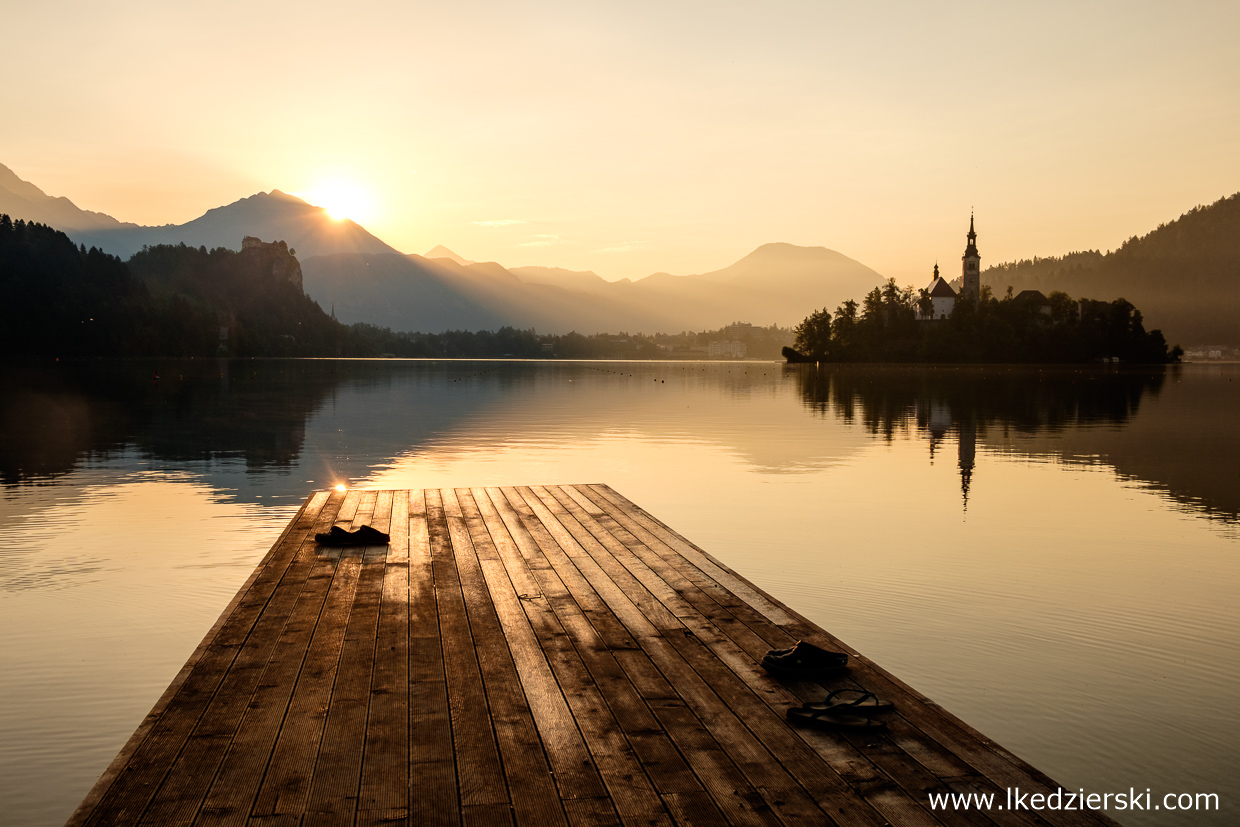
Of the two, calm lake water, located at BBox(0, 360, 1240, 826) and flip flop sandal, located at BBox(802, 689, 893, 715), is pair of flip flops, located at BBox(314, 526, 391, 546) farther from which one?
flip flop sandal, located at BBox(802, 689, 893, 715)

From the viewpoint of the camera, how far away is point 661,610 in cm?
732

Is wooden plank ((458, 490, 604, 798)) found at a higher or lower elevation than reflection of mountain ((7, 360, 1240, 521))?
higher

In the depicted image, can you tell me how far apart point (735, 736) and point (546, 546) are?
531cm

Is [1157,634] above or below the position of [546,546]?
below

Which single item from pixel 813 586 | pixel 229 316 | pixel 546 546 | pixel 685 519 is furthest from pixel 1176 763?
pixel 229 316

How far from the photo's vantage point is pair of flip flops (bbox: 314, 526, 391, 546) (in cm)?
989

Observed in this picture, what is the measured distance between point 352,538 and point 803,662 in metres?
5.89

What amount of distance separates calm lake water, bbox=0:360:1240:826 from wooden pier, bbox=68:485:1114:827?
4.75ft

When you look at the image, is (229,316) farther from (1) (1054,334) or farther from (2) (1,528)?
(2) (1,528)

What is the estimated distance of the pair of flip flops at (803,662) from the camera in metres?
5.74

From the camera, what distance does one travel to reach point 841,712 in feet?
16.7

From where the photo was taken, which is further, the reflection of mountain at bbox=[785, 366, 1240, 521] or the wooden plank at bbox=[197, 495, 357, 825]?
the reflection of mountain at bbox=[785, 366, 1240, 521]

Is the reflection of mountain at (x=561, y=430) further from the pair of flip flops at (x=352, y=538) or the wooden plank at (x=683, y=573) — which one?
the wooden plank at (x=683, y=573)

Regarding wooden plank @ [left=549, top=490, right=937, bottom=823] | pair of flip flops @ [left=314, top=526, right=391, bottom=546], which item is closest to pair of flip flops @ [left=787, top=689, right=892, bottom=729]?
wooden plank @ [left=549, top=490, right=937, bottom=823]
